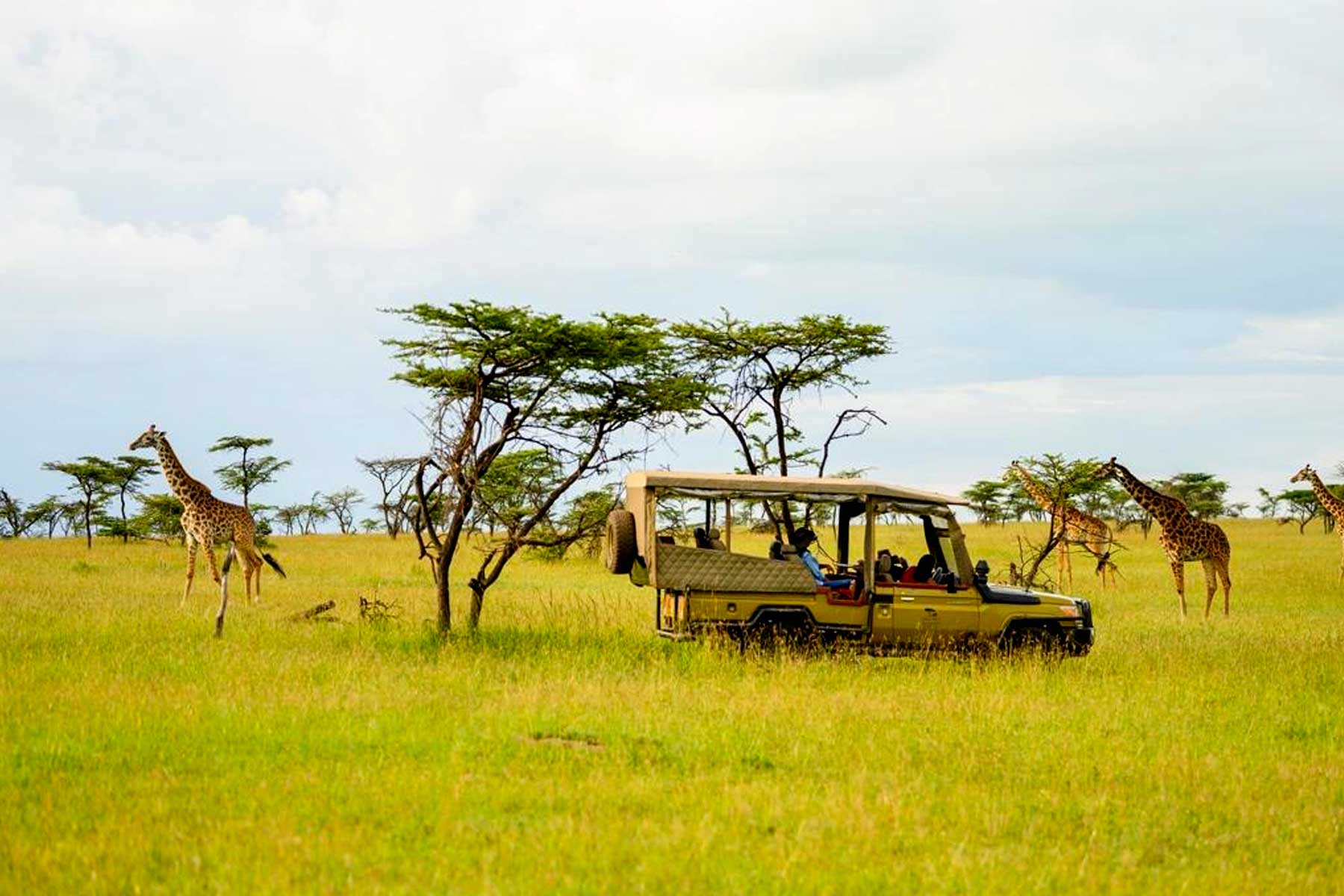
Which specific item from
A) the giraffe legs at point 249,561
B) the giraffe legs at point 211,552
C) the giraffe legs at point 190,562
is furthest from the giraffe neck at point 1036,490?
the giraffe legs at point 190,562

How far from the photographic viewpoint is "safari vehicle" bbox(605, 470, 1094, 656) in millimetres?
14766

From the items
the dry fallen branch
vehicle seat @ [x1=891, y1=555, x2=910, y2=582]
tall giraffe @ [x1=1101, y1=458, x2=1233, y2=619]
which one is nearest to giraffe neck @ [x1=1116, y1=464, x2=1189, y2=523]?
tall giraffe @ [x1=1101, y1=458, x2=1233, y2=619]

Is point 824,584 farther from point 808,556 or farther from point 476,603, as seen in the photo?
point 476,603

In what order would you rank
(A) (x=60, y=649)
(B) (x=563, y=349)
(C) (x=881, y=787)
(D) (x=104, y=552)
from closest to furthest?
(C) (x=881, y=787) < (A) (x=60, y=649) < (B) (x=563, y=349) < (D) (x=104, y=552)

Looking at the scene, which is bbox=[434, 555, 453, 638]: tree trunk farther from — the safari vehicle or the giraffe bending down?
the giraffe bending down

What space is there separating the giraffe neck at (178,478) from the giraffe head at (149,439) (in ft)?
0.21

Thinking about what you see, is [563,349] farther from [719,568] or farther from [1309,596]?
[1309,596]

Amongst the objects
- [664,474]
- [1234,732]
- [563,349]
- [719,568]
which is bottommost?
[1234,732]

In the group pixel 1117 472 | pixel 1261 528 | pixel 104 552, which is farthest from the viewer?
pixel 1261 528

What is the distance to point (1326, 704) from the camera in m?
14.2

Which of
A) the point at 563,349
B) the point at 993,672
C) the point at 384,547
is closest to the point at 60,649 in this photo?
the point at 563,349

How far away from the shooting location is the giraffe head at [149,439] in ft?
82.2

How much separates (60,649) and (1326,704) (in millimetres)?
14382

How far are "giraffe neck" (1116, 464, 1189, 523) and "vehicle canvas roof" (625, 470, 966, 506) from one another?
10.5 m
